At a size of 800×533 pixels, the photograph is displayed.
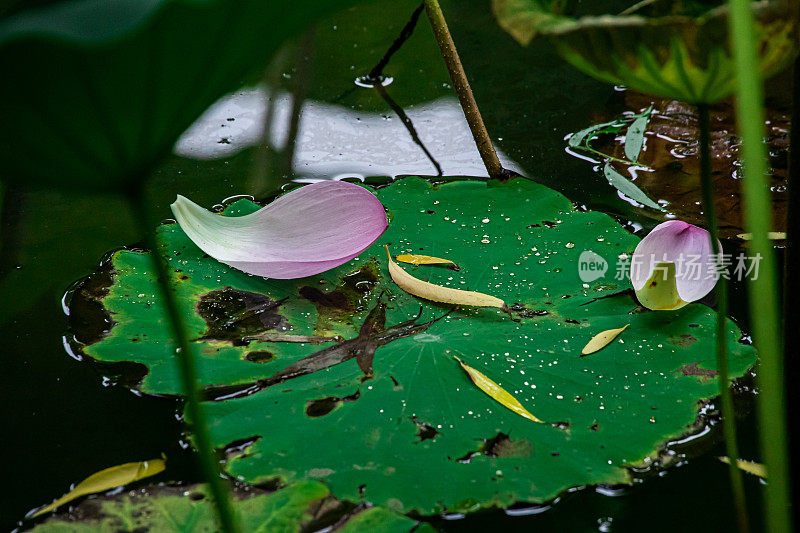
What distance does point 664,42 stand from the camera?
1.49ft

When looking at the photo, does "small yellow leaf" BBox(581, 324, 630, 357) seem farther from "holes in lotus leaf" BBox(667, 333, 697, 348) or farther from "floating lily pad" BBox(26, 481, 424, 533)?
"floating lily pad" BBox(26, 481, 424, 533)

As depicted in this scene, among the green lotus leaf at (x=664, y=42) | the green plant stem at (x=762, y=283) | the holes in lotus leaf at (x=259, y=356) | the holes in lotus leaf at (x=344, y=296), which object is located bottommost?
the holes in lotus leaf at (x=344, y=296)

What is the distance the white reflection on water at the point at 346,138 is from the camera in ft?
4.03

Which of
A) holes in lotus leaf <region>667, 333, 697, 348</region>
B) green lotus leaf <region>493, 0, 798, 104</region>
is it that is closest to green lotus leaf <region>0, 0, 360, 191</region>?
green lotus leaf <region>493, 0, 798, 104</region>

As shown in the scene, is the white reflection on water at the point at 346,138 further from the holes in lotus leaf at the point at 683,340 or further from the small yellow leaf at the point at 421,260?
the holes in lotus leaf at the point at 683,340

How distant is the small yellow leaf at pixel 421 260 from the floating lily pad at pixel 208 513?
15.5 inches

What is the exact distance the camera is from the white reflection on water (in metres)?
1.23

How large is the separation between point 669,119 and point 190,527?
1164mm

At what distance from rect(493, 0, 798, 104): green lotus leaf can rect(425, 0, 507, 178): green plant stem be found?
2.09 ft

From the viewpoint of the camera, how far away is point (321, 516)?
0.59 meters

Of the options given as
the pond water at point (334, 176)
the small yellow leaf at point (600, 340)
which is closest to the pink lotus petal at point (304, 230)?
the pond water at point (334, 176)

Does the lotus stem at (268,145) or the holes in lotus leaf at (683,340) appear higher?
the lotus stem at (268,145)

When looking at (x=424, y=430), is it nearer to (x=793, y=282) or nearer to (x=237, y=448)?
(x=237, y=448)

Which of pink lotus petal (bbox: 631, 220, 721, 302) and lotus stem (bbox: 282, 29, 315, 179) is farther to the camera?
lotus stem (bbox: 282, 29, 315, 179)
